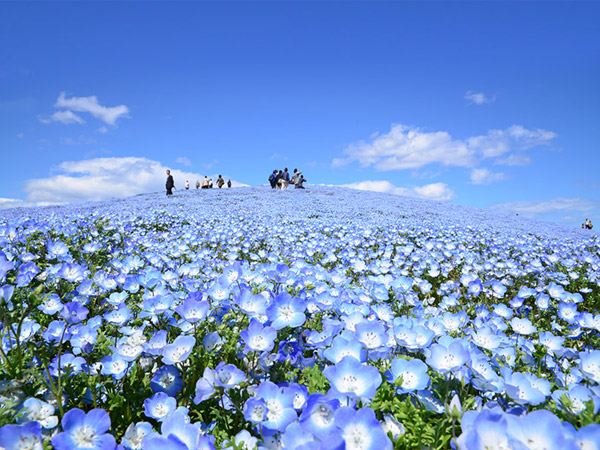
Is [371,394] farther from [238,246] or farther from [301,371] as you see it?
[238,246]

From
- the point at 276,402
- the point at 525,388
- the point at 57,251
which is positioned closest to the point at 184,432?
the point at 276,402

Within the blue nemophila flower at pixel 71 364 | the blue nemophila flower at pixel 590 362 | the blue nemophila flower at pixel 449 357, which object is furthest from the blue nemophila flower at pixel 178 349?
the blue nemophila flower at pixel 590 362

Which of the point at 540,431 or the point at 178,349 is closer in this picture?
the point at 540,431

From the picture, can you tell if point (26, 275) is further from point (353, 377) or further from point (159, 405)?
point (353, 377)

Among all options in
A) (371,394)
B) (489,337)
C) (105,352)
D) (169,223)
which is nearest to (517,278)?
(489,337)

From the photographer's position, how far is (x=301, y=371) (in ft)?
5.77

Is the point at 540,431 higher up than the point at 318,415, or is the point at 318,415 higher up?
the point at 540,431

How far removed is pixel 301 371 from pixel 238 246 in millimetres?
5544

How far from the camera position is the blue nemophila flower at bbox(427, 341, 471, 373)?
4.23 ft

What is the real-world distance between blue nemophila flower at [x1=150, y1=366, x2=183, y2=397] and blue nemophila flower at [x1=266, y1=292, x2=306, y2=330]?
51cm

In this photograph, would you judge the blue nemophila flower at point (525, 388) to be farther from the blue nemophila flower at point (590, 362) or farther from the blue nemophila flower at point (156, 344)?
the blue nemophila flower at point (156, 344)

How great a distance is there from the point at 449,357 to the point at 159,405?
126 cm

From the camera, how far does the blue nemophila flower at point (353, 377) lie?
118 centimetres

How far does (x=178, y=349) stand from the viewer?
148 centimetres
